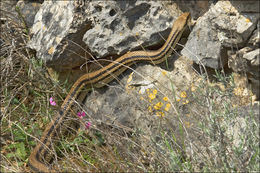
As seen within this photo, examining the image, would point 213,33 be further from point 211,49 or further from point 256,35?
point 256,35

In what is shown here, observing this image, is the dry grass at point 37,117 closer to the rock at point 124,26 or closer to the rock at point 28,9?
the rock at point 28,9

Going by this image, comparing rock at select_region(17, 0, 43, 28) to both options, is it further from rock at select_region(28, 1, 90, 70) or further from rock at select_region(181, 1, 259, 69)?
rock at select_region(181, 1, 259, 69)

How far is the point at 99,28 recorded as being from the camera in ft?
15.1

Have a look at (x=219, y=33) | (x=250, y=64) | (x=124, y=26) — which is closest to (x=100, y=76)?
(x=124, y=26)

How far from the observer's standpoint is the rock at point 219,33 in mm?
3361

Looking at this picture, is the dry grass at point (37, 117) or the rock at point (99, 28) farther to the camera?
the rock at point (99, 28)

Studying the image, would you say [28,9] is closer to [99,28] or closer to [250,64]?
[99,28]

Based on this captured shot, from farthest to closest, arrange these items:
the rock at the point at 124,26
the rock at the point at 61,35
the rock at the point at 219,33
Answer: the rock at the point at 61,35, the rock at the point at 124,26, the rock at the point at 219,33

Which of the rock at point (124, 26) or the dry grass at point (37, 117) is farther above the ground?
the rock at point (124, 26)

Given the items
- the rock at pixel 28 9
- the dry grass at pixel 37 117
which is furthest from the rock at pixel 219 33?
the rock at pixel 28 9

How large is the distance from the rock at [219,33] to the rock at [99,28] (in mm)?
507

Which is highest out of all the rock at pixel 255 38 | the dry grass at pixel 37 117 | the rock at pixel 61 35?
the rock at pixel 255 38

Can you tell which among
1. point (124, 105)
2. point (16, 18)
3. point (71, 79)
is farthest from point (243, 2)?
point (16, 18)

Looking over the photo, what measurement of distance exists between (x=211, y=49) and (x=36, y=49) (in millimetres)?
2889
